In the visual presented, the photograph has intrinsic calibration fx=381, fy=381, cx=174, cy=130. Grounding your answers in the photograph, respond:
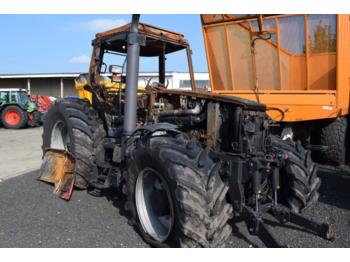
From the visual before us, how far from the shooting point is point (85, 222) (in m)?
4.45

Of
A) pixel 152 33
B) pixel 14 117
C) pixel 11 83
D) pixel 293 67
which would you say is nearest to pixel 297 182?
pixel 152 33

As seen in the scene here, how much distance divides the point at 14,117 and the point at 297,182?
59.8 ft

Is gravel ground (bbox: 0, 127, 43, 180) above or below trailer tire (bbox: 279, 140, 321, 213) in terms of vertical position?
below

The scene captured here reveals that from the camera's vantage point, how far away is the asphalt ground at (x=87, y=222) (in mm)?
3914

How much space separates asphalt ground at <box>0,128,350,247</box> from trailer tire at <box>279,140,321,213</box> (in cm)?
29

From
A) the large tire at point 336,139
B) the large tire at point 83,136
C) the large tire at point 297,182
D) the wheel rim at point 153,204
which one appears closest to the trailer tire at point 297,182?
the large tire at point 297,182

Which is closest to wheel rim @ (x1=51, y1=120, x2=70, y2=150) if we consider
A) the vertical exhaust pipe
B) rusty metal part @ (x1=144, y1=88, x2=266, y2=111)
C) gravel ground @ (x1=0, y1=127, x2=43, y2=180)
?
gravel ground @ (x1=0, y1=127, x2=43, y2=180)

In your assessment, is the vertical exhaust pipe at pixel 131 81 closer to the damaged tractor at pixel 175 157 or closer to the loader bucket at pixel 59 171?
the damaged tractor at pixel 175 157

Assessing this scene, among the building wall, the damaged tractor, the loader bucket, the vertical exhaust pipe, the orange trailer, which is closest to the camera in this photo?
the damaged tractor

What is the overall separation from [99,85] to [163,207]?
2481 millimetres

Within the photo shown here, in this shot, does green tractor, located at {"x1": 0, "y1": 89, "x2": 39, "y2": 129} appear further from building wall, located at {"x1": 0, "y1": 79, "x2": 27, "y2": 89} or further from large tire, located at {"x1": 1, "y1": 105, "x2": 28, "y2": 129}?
building wall, located at {"x1": 0, "y1": 79, "x2": 27, "y2": 89}

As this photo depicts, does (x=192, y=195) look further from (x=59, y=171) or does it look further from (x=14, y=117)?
(x=14, y=117)

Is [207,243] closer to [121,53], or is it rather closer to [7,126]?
[121,53]

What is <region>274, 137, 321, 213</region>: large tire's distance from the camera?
432 cm
